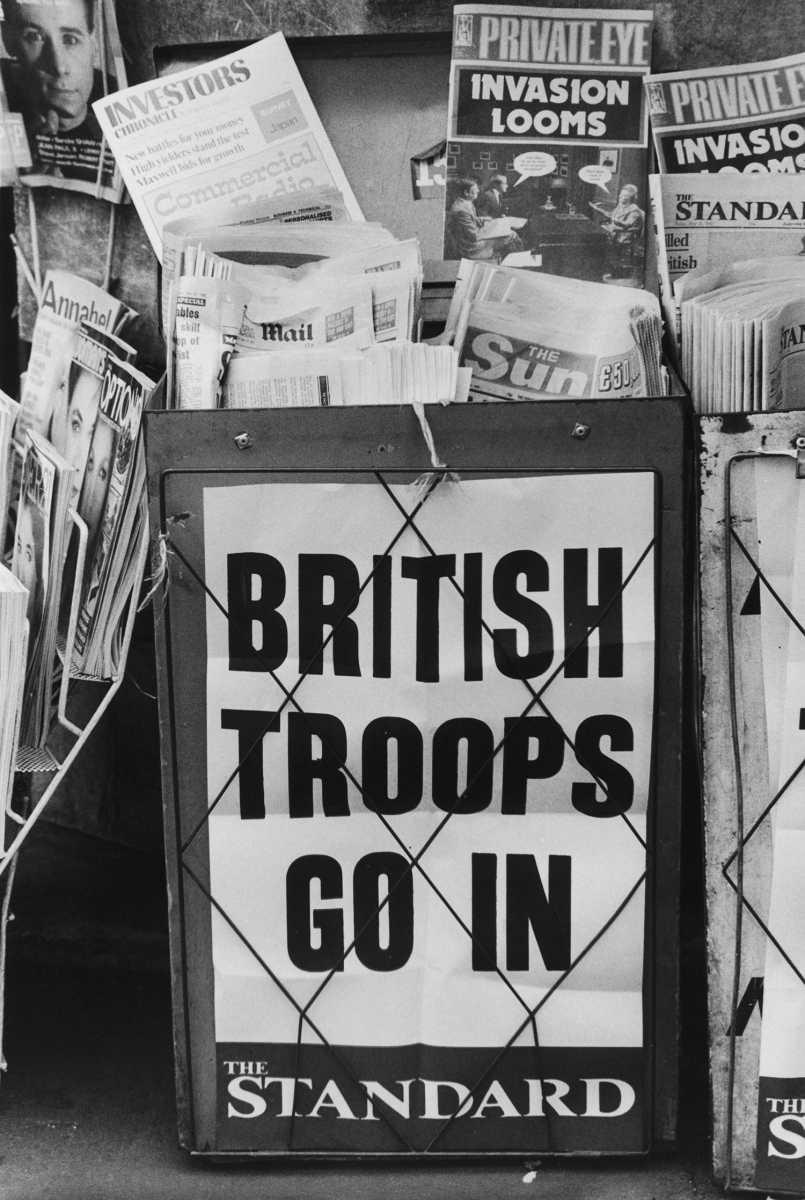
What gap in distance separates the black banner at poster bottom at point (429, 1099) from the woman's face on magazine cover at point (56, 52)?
169 centimetres

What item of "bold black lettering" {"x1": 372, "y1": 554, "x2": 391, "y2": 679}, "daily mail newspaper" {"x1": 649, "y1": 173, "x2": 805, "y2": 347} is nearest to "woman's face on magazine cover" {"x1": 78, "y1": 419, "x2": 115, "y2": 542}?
"bold black lettering" {"x1": 372, "y1": 554, "x2": 391, "y2": 679}

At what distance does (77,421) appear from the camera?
2.32 meters

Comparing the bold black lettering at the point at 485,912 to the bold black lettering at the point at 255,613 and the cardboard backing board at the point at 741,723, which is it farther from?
the bold black lettering at the point at 255,613

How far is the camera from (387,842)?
185 centimetres

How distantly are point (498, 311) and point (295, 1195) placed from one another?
4.40 feet

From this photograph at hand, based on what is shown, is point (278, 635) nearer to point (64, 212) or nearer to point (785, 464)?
point (785, 464)

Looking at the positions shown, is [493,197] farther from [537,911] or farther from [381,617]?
[537,911]

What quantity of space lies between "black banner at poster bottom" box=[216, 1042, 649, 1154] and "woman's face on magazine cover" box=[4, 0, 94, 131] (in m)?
1.69

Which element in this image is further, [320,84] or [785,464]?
[320,84]

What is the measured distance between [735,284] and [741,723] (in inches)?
26.0

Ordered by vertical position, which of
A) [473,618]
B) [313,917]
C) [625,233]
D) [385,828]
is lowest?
[313,917]

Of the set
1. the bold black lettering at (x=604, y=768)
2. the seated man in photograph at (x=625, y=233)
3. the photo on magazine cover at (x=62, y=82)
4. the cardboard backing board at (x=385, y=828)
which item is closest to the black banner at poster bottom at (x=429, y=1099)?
the cardboard backing board at (x=385, y=828)

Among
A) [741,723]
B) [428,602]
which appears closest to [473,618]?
[428,602]

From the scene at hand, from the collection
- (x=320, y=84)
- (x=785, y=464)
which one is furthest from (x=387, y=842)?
(x=320, y=84)
